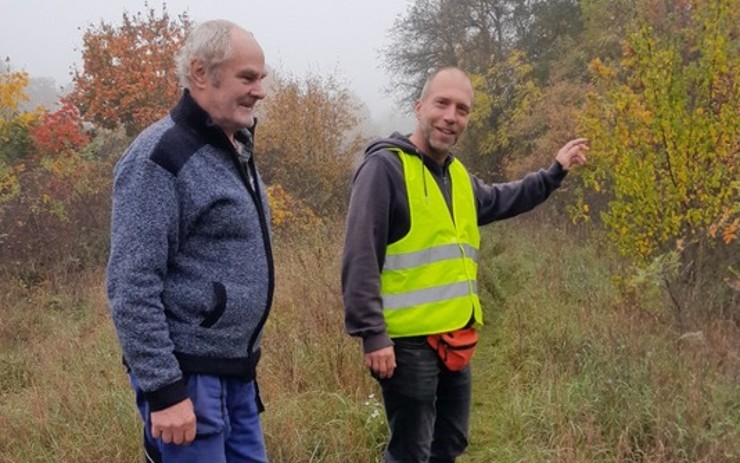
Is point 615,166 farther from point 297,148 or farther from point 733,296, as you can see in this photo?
point 297,148

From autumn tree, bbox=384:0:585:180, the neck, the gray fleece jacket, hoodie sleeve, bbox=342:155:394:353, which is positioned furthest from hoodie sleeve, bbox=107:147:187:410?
autumn tree, bbox=384:0:585:180

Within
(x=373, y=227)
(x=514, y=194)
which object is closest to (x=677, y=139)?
(x=514, y=194)

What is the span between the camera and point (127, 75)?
69.9 ft

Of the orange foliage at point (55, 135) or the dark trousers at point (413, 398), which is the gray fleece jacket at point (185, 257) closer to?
the dark trousers at point (413, 398)

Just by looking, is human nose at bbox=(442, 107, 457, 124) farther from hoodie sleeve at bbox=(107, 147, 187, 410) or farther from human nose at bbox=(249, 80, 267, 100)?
hoodie sleeve at bbox=(107, 147, 187, 410)

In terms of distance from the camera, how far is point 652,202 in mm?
4926

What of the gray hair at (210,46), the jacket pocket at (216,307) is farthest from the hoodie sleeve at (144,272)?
the gray hair at (210,46)

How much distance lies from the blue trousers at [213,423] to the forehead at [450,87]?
4.68ft

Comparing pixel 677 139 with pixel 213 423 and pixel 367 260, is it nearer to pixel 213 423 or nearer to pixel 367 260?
pixel 367 260

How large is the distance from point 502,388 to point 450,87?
2642 mm

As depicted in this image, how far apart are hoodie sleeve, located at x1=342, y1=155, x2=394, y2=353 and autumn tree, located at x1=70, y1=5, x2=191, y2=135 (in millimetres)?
19290

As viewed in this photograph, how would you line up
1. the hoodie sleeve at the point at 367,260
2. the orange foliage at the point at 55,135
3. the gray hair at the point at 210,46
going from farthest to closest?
the orange foliage at the point at 55,135
the hoodie sleeve at the point at 367,260
the gray hair at the point at 210,46

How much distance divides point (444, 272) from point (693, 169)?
317cm

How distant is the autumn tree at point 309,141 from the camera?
678 inches
